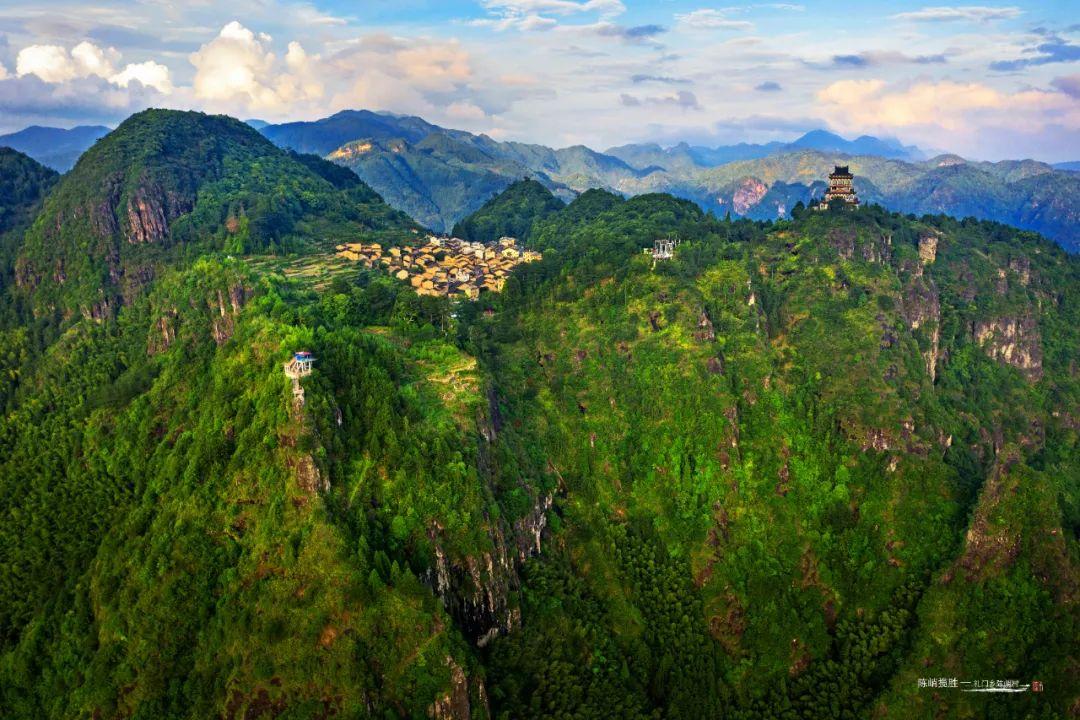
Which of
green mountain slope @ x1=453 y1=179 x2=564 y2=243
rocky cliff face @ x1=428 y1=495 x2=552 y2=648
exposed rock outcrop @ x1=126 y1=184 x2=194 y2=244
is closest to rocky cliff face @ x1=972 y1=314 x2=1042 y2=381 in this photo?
rocky cliff face @ x1=428 y1=495 x2=552 y2=648

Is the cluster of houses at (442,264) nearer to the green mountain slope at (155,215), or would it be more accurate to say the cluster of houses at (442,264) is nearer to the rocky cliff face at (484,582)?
the green mountain slope at (155,215)

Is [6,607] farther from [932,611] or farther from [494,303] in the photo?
[932,611]

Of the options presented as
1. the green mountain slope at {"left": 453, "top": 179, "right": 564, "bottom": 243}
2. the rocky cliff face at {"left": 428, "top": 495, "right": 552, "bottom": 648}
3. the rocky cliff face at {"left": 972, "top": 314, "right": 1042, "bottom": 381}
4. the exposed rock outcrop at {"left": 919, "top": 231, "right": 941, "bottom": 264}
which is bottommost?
the rocky cliff face at {"left": 428, "top": 495, "right": 552, "bottom": 648}

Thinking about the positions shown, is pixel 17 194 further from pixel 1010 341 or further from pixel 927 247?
pixel 1010 341


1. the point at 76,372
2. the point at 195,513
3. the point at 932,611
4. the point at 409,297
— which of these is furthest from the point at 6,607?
the point at 932,611

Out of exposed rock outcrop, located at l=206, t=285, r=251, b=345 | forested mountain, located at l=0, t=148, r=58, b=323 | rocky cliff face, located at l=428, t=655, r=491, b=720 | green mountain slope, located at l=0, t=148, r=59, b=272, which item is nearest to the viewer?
rocky cliff face, located at l=428, t=655, r=491, b=720

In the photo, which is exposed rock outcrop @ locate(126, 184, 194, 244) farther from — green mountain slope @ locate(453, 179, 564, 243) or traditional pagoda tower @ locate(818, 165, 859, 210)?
traditional pagoda tower @ locate(818, 165, 859, 210)

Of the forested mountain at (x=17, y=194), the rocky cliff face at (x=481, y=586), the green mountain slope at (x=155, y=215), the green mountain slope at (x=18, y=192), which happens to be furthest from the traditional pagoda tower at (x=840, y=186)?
the green mountain slope at (x=18, y=192)
